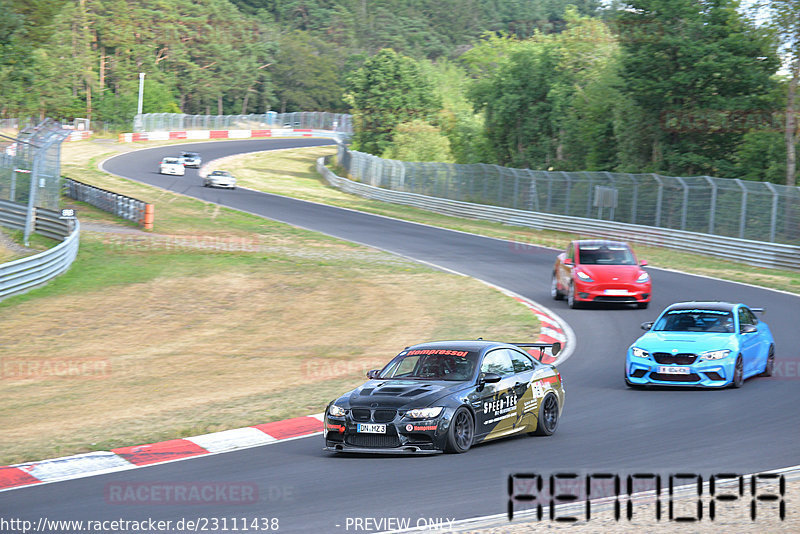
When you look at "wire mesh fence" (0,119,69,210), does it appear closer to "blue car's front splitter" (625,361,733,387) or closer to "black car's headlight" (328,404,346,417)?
"blue car's front splitter" (625,361,733,387)

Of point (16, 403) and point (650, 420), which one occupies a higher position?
point (650, 420)

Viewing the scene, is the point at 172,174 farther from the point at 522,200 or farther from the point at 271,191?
the point at 522,200

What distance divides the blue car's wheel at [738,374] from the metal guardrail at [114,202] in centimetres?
2899

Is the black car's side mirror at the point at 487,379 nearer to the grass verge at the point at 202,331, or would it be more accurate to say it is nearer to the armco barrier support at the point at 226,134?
the grass verge at the point at 202,331

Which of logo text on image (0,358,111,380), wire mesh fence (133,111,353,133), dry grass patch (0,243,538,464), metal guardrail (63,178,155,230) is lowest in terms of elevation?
logo text on image (0,358,111,380)

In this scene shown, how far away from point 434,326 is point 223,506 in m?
13.9

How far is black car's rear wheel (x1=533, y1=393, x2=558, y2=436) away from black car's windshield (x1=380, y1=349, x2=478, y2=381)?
3.67ft

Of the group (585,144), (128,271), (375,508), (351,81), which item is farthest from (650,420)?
(351,81)

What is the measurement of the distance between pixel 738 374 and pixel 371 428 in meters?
7.13

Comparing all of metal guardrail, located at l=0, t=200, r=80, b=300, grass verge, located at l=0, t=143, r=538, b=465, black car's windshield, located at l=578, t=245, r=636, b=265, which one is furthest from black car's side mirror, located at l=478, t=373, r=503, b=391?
metal guardrail, located at l=0, t=200, r=80, b=300

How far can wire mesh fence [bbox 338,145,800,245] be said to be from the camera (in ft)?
108

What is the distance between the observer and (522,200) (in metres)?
47.3

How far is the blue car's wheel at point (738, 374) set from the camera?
1527 centimetres

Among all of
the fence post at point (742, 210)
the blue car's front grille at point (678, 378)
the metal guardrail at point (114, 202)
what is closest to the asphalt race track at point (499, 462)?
the blue car's front grille at point (678, 378)
